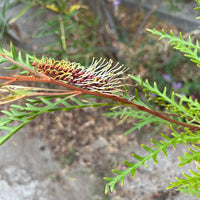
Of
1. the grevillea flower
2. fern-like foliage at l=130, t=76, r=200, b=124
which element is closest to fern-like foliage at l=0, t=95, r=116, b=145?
the grevillea flower

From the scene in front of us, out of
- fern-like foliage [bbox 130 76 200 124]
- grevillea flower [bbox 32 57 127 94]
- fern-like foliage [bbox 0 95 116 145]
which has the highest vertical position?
grevillea flower [bbox 32 57 127 94]

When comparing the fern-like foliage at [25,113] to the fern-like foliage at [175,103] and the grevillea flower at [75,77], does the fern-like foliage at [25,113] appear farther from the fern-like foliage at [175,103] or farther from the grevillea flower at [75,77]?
the fern-like foliage at [175,103]

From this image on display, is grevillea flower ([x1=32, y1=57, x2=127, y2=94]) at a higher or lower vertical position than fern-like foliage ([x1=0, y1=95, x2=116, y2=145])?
higher

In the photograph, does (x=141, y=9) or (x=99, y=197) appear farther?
(x=141, y=9)

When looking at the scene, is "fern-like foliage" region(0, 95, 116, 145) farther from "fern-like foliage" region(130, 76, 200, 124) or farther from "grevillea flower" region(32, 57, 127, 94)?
"fern-like foliage" region(130, 76, 200, 124)

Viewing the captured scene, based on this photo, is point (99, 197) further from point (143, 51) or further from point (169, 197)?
point (143, 51)

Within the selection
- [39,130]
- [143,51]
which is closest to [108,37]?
[143,51]

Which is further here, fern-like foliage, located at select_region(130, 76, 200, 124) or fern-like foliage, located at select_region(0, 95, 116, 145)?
fern-like foliage, located at select_region(130, 76, 200, 124)

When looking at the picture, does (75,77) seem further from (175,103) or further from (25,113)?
(175,103)

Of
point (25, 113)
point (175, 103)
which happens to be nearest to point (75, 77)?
point (25, 113)

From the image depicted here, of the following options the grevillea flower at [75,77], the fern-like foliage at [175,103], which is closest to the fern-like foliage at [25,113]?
the grevillea flower at [75,77]

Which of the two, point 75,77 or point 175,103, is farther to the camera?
point 175,103
